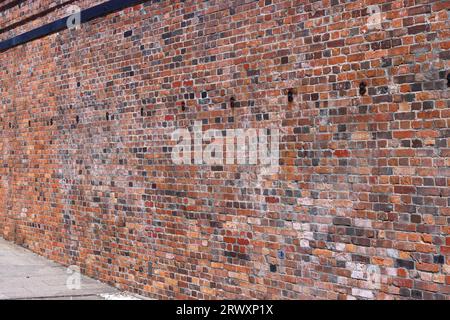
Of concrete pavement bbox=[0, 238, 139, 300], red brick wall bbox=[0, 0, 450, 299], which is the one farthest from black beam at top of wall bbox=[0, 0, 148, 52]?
concrete pavement bbox=[0, 238, 139, 300]

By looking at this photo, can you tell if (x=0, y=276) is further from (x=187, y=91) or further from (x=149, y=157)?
(x=187, y=91)

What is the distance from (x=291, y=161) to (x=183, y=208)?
1.84 m

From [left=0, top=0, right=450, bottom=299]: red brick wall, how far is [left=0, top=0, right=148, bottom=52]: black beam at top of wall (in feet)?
0.40

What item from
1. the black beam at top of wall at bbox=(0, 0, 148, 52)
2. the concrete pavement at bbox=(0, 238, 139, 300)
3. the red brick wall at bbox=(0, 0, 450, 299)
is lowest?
the concrete pavement at bbox=(0, 238, 139, 300)

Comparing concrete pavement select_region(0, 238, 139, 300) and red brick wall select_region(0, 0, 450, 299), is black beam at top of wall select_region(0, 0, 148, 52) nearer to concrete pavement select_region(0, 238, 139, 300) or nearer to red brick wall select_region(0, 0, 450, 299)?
red brick wall select_region(0, 0, 450, 299)

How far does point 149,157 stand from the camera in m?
8.26

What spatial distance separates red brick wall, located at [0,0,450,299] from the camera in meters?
5.39

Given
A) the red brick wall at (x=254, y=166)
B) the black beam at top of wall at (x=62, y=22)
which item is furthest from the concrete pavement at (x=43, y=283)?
the black beam at top of wall at (x=62, y=22)

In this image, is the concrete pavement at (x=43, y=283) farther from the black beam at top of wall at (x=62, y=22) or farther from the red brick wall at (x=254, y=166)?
the black beam at top of wall at (x=62, y=22)

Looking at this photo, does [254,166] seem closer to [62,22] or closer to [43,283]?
[43,283]

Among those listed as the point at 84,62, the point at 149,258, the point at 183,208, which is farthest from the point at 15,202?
the point at 183,208

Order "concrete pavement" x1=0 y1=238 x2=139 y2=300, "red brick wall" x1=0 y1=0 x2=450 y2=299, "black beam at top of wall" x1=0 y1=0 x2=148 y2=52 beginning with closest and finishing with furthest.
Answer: "red brick wall" x1=0 y1=0 x2=450 y2=299 < "concrete pavement" x1=0 y1=238 x2=139 y2=300 < "black beam at top of wall" x1=0 y1=0 x2=148 y2=52

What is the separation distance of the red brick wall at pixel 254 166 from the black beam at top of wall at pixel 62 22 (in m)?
0.12
